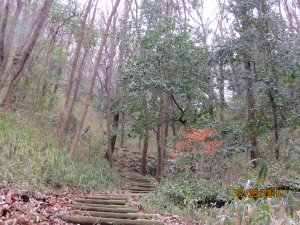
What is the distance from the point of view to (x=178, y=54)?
10352 mm

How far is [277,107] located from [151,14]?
843 centimetres

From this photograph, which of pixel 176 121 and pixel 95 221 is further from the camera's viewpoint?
pixel 176 121

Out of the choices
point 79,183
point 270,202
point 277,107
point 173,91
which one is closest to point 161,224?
point 270,202

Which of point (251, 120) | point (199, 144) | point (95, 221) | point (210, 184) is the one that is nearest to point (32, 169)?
point (95, 221)

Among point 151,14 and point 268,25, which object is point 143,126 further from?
point 268,25

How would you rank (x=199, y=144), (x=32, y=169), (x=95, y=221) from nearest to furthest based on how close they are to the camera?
(x=95, y=221)
(x=32, y=169)
(x=199, y=144)

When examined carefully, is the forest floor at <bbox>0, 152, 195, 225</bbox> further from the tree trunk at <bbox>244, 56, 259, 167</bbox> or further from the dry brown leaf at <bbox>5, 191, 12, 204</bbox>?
the tree trunk at <bbox>244, 56, 259, 167</bbox>

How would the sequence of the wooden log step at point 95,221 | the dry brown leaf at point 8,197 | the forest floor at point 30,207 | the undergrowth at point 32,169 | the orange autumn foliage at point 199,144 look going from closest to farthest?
the forest floor at point 30,207 → the dry brown leaf at point 8,197 → the wooden log step at point 95,221 → the undergrowth at point 32,169 → the orange autumn foliage at point 199,144

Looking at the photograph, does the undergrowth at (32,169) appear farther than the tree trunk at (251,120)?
No

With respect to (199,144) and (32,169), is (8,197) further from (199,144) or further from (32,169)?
(199,144)

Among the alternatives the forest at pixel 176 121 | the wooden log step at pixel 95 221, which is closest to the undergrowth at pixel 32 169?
the forest at pixel 176 121

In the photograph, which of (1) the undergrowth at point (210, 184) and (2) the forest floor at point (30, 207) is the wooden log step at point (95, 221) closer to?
(2) the forest floor at point (30, 207)

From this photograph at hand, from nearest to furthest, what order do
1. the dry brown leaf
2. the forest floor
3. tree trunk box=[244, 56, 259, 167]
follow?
1. the forest floor
2. the dry brown leaf
3. tree trunk box=[244, 56, 259, 167]

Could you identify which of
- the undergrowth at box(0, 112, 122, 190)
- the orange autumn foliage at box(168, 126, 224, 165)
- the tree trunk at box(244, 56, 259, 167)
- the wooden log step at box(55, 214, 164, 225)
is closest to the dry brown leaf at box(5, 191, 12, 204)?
the undergrowth at box(0, 112, 122, 190)
